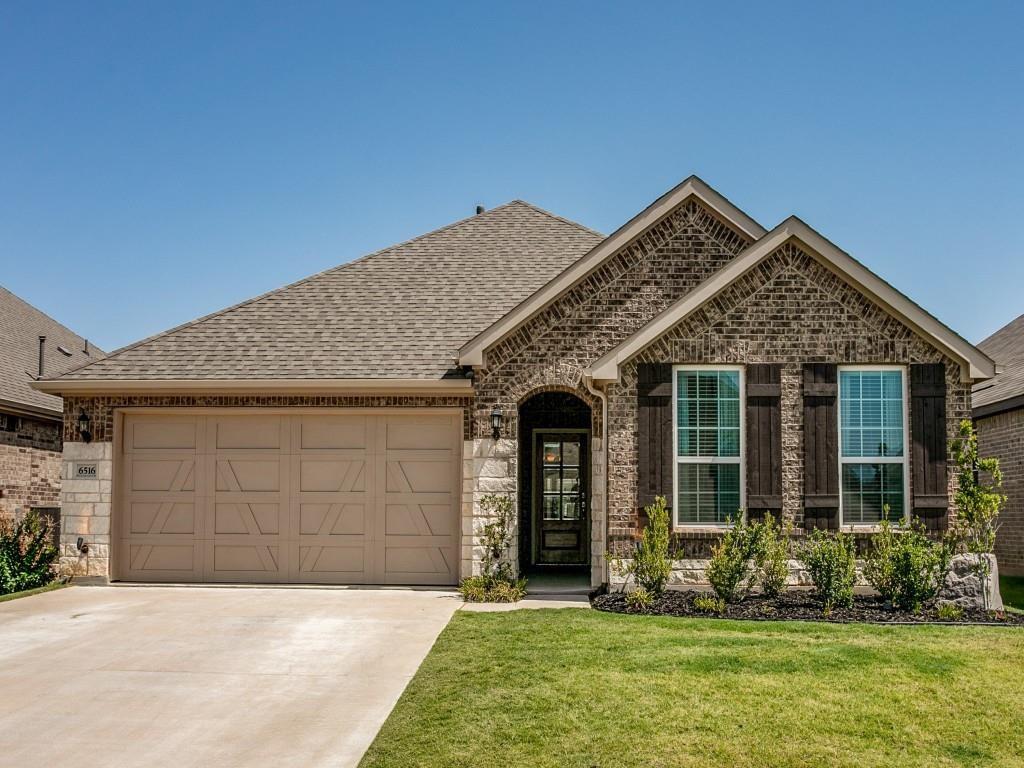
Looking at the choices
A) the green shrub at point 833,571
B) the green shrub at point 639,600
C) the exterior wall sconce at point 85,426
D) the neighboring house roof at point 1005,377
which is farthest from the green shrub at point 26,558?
the neighboring house roof at point 1005,377

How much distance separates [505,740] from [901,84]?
11379 mm

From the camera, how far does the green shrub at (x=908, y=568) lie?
10.5 metres

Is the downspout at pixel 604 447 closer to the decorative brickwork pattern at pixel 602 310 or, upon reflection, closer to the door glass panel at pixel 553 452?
the decorative brickwork pattern at pixel 602 310

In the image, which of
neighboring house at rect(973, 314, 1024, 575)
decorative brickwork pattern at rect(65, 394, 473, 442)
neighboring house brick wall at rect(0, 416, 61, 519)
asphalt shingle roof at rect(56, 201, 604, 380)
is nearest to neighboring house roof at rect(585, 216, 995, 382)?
asphalt shingle roof at rect(56, 201, 604, 380)

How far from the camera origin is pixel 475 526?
40.3 ft

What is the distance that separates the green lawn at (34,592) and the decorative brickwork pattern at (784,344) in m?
7.94

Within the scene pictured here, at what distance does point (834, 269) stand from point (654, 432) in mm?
3147

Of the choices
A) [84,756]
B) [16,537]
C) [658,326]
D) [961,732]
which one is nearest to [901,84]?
[658,326]

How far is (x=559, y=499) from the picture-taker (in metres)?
15.5

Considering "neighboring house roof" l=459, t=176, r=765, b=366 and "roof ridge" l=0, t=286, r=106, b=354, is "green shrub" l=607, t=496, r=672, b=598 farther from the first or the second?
"roof ridge" l=0, t=286, r=106, b=354

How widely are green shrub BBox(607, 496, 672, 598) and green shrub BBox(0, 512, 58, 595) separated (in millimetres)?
8492

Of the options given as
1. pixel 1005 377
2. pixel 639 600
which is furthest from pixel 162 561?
pixel 1005 377

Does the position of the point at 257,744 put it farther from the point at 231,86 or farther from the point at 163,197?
the point at 163,197

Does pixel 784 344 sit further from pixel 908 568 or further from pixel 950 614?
pixel 950 614
